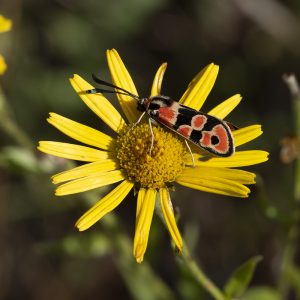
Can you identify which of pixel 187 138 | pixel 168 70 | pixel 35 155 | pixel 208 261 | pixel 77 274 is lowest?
pixel 77 274

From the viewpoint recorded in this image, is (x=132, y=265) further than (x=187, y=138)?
Yes

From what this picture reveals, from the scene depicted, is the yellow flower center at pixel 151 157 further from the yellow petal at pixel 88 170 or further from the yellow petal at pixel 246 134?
the yellow petal at pixel 246 134

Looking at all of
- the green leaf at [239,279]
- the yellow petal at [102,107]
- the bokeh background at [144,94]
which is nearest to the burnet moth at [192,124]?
the yellow petal at [102,107]

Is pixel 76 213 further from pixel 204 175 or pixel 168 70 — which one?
pixel 204 175

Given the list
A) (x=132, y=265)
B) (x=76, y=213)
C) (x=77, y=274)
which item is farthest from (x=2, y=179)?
(x=132, y=265)

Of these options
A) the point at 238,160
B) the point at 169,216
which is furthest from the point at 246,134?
the point at 169,216

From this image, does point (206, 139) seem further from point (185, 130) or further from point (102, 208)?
point (102, 208)

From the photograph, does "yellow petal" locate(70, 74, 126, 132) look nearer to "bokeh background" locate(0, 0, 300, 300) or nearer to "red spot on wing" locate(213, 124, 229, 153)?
"red spot on wing" locate(213, 124, 229, 153)
